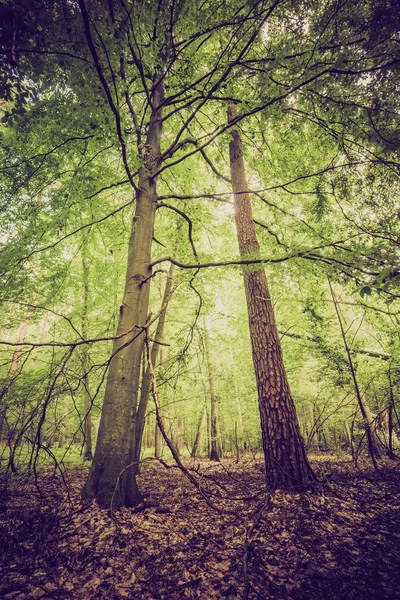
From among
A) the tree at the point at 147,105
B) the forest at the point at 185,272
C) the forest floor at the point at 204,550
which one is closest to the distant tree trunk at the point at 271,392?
the forest at the point at 185,272

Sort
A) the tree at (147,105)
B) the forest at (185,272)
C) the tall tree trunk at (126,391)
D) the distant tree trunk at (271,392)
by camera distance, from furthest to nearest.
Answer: the distant tree trunk at (271,392)
the tall tree trunk at (126,391)
the tree at (147,105)
the forest at (185,272)

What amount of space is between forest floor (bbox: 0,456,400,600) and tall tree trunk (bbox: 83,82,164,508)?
251mm

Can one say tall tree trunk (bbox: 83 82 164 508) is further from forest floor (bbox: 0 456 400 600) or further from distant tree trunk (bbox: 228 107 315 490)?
distant tree trunk (bbox: 228 107 315 490)

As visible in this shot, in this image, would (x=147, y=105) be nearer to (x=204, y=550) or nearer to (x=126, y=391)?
(x=126, y=391)

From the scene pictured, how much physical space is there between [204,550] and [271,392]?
2508 millimetres

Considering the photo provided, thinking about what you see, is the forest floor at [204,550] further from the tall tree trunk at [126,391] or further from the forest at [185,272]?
the tall tree trunk at [126,391]

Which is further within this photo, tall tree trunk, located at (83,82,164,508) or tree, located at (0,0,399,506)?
tall tree trunk, located at (83,82,164,508)

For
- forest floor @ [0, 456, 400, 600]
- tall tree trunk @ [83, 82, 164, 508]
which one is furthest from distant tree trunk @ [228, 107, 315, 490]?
tall tree trunk @ [83, 82, 164, 508]

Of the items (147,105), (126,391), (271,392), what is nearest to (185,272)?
(126,391)

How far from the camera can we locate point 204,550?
8.44 ft

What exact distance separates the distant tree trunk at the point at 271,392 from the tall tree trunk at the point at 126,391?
5.37ft

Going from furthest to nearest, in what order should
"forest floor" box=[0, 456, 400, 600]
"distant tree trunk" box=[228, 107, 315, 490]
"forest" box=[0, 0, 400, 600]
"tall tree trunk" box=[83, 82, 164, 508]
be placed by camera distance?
1. "distant tree trunk" box=[228, 107, 315, 490]
2. "tall tree trunk" box=[83, 82, 164, 508]
3. "forest" box=[0, 0, 400, 600]
4. "forest floor" box=[0, 456, 400, 600]

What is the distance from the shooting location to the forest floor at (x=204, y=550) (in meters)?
2.01

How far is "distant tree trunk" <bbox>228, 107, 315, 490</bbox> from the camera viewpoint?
4168 mm
